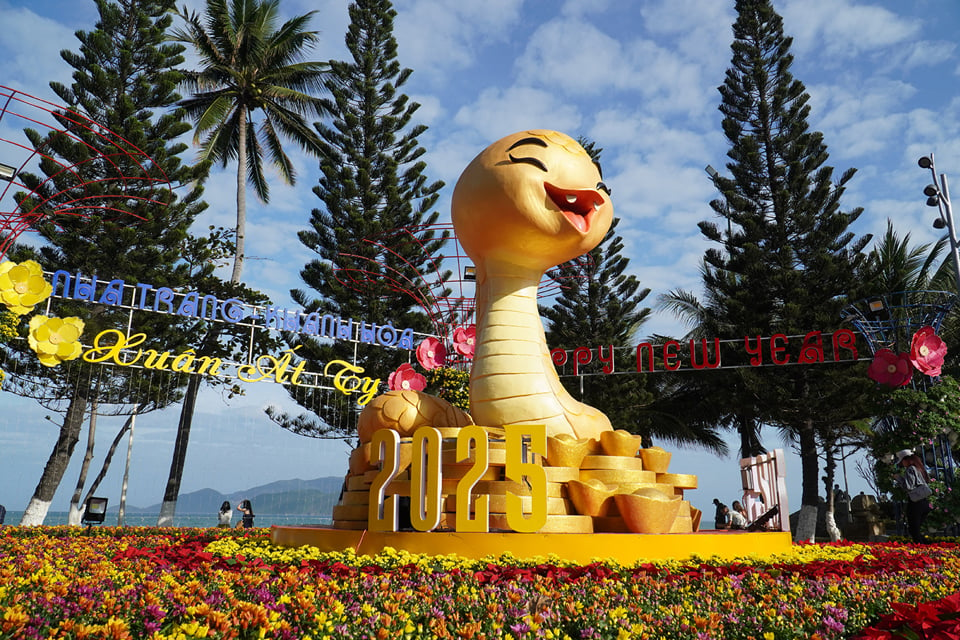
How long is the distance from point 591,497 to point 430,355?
231 inches

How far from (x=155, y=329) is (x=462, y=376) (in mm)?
7727

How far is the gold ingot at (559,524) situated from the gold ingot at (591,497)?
0.12 metres

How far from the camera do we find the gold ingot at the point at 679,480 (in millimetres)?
5820

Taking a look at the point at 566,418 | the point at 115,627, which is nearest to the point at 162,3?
the point at 566,418

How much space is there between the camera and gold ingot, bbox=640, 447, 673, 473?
5.77 metres

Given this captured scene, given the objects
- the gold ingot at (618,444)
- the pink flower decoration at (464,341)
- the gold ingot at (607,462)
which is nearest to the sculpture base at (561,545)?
the gold ingot at (607,462)

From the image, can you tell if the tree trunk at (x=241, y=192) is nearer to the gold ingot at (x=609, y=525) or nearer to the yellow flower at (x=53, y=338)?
the yellow flower at (x=53, y=338)

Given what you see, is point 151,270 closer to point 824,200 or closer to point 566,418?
point 566,418

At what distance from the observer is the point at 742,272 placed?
1683cm

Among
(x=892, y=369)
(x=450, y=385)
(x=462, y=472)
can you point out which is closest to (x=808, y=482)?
(x=892, y=369)

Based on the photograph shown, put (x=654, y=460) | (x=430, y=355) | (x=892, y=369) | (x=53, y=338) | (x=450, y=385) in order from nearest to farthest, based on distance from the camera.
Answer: (x=654, y=460) < (x=53, y=338) < (x=892, y=369) < (x=450, y=385) < (x=430, y=355)

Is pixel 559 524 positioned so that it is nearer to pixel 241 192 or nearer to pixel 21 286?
pixel 21 286

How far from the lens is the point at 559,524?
16.7ft

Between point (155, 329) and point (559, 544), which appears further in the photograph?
point (155, 329)
